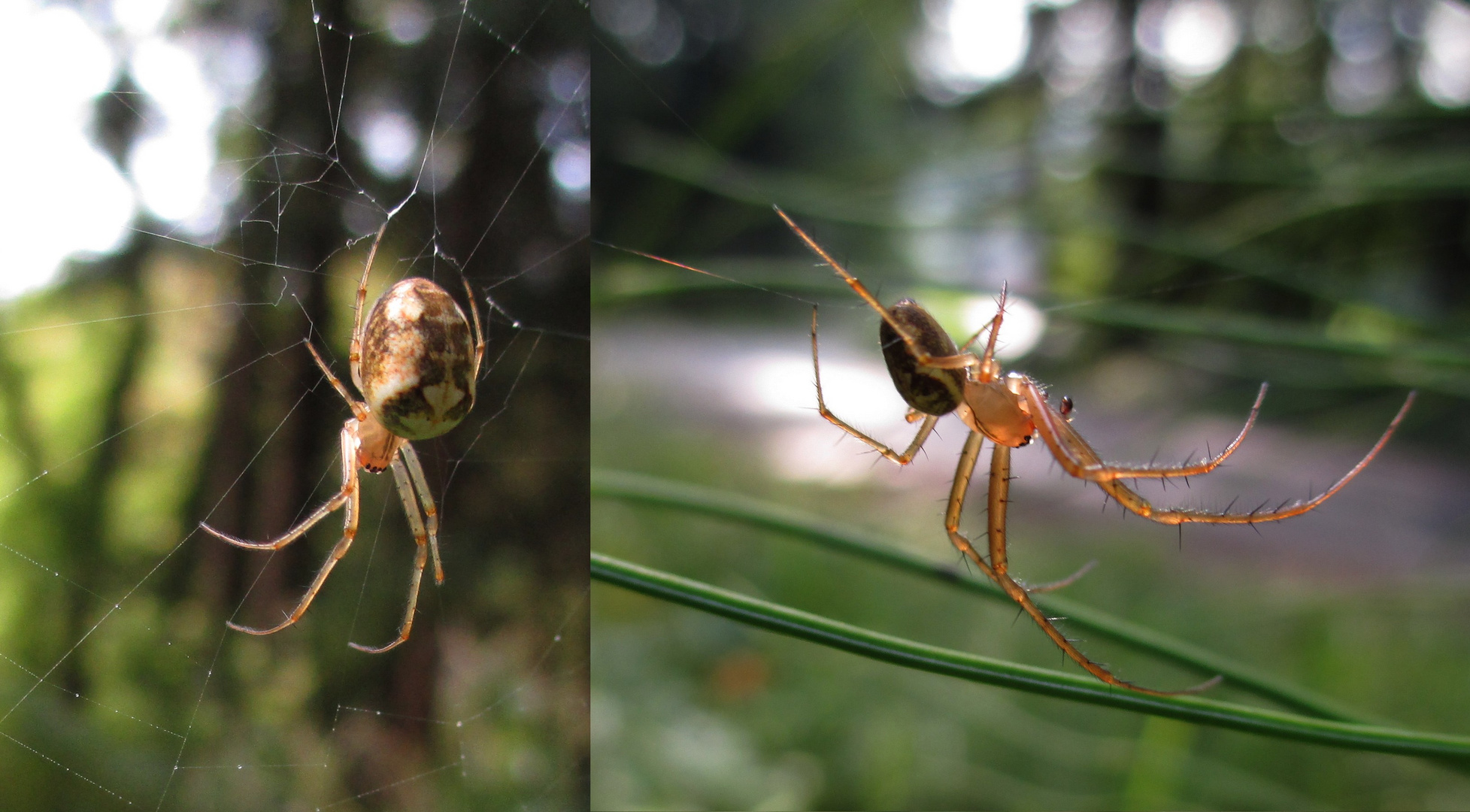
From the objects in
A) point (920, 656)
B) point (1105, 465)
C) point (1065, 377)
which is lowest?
point (920, 656)

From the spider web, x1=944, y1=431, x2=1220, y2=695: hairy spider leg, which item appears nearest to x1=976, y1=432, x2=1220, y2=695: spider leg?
x1=944, y1=431, x2=1220, y2=695: hairy spider leg

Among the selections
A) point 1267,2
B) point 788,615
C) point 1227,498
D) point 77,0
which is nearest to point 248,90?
point 77,0

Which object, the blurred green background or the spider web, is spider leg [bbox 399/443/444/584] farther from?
the blurred green background

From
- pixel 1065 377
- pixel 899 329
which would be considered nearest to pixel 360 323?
pixel 899 329

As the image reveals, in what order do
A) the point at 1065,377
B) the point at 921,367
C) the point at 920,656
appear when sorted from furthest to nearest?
the point at 1065,377 → the point at 921,367 → the point at 920,656

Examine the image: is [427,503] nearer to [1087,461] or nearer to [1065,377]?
[1087,461]

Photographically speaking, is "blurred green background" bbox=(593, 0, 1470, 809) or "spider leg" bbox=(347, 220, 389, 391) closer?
"spider leg" bbox=(347, 220, 389, 391)

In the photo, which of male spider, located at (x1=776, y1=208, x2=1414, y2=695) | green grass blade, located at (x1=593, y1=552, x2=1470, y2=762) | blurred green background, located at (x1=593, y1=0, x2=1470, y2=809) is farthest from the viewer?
blurred green background, located at (x1=593, y1=0, x2=1470, y2=809)
